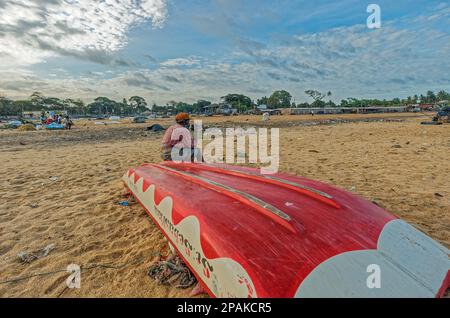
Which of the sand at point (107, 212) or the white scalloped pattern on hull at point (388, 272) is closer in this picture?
the white scalloped pattern on hull at point (388, 272)

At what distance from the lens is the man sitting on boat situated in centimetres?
472

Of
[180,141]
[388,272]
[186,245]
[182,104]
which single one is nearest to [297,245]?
[388,272]

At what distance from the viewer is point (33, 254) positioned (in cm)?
273

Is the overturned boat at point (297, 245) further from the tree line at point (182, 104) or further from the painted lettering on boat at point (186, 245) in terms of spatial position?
the tree line at point (182, 104)

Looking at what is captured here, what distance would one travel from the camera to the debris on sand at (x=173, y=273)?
7.10 ft

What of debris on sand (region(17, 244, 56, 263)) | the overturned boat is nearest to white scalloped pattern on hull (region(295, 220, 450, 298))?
the overturned boat

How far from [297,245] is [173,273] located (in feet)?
3.99

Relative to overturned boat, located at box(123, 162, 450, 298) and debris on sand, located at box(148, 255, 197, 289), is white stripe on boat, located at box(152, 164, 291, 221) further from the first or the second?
debris on sand, located at box(148, 255, 197, 289)

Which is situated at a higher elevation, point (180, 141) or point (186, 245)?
point (180, 141)

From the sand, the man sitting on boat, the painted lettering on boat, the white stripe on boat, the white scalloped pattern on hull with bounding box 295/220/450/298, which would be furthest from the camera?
the man sitting on boat

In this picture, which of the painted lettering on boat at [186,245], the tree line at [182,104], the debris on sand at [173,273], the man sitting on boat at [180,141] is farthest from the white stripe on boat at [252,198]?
the tree line at [182,104]

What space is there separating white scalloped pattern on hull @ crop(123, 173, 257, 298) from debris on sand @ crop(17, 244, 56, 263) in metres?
1.18

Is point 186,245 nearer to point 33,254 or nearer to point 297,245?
point 297,245
